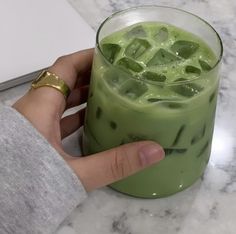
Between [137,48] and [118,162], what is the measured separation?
0.09 meters

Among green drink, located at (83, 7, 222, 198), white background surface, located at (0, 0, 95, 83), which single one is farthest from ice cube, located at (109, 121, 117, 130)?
white background surface, located at (0, 0, 95, 83)

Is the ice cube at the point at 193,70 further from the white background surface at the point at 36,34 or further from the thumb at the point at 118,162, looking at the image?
the white background surface at the point at 36,34

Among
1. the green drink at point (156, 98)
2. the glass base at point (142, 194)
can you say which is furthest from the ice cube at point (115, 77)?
the glass base at point (142, 194)

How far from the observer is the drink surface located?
15.8 inches

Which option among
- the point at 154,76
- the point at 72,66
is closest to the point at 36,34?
the point at 72,66

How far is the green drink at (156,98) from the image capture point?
0.40 m

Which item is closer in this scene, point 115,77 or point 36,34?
point 115,77

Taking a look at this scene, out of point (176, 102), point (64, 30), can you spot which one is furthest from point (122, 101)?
point (64, 30)

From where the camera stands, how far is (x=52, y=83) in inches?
18.3

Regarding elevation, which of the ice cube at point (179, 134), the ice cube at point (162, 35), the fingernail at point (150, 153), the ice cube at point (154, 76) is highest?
the ice cube at point (154, 76)

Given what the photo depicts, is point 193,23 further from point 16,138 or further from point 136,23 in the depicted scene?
point 16,138

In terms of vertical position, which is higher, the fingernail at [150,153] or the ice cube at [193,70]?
the ice cube at [193,70]

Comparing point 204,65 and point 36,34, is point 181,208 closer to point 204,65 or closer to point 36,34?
point 204,65

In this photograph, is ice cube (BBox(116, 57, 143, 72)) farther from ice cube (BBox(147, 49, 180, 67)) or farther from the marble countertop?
the marble countertop
